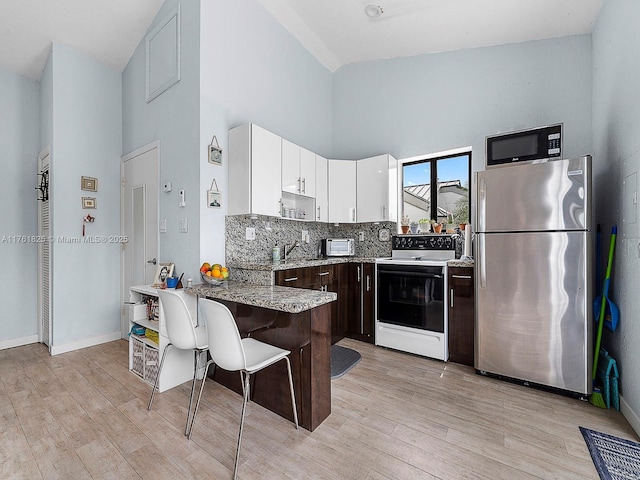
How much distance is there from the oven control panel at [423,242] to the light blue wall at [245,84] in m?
1.69

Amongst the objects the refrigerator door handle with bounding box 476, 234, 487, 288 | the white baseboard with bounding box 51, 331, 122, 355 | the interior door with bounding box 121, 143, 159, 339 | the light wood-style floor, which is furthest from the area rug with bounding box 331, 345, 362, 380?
the white baseboard with bounding box 51, 331, 122, 355

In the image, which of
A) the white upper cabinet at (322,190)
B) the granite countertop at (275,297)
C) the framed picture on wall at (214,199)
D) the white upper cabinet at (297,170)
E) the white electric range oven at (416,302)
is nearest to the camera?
the granite countertop at (275,297)

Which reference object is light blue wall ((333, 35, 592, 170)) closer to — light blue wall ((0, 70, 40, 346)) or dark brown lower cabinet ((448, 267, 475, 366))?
dark brown lower cabinet ((448, 267, 475, 366))

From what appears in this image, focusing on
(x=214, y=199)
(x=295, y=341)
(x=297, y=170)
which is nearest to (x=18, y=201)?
(x=214, y=199)

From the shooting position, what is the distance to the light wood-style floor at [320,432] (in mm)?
1553

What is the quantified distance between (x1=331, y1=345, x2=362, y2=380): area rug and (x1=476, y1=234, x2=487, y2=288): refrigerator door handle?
1353mm

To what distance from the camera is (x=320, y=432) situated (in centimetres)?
183

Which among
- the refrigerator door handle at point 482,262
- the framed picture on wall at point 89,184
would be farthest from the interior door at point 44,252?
the refrigerator door handle at point 482,262

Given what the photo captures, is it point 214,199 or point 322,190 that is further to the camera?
point 322,190

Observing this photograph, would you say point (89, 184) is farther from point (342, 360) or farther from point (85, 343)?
point (342, 360)

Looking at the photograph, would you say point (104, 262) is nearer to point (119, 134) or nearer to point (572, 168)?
point (119, 134)

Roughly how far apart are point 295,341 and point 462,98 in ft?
10.5

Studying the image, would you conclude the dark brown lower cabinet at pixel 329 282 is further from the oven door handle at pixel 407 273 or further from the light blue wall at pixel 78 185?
the light blue wall at pixel 78 185

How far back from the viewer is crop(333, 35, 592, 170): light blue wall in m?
2.86
